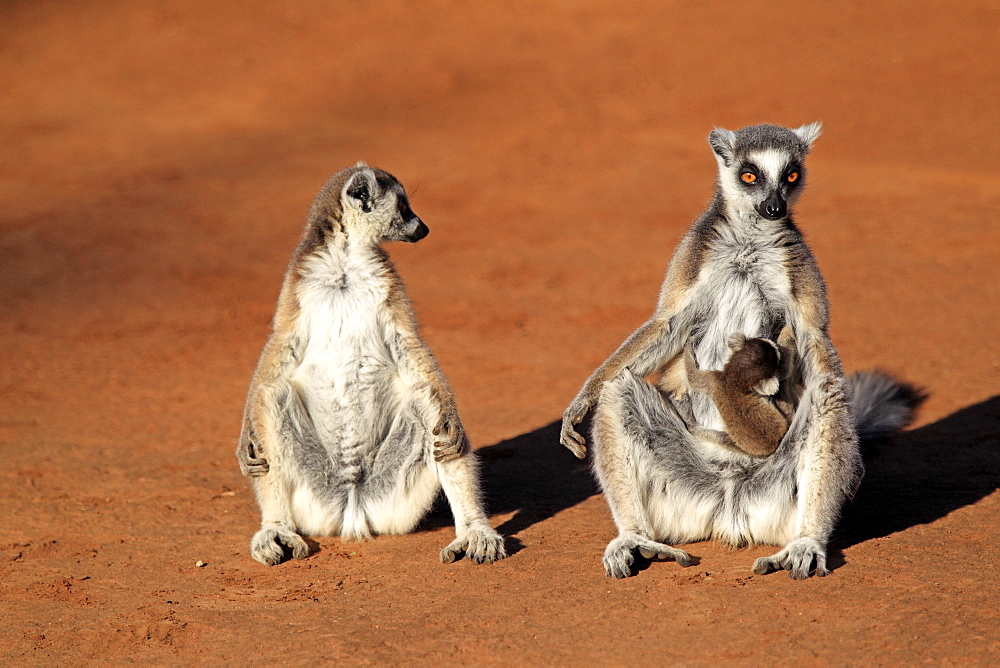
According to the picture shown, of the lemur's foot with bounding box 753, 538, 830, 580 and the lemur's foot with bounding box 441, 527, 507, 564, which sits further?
the lemur's foot with bounding box 441, 527, 507, 564

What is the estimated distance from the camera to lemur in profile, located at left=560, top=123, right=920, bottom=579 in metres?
5.09

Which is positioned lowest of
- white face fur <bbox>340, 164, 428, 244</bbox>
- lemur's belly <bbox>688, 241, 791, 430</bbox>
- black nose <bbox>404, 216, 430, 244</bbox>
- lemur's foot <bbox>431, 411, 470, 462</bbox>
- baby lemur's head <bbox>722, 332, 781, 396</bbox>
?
lemur's foot <bbox>431, 411, 470, 462</bbox>

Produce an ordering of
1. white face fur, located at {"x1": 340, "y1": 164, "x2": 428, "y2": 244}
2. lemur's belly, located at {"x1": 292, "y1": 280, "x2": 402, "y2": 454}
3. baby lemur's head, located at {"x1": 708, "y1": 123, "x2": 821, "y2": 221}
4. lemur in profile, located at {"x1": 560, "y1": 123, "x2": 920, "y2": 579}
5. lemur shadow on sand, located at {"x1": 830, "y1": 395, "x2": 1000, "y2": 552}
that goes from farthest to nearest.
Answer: white face fur, located at {"x1": 340, "y1": 164, "x2": 428, "y2": 244} < lemur's belly, located at {"x1": 292, "y1": 280, "x2": 402, "y2": 454} < lemur shadow on sand, located at {"x1": 830, "y1": 395, "x2": 1000, "y2": 552} < baby lemur's head, located at {"x1": 708, "y1": 123, "x2": 821, "y2": 221} < lemur in profile, located at {"x1": 560, "y1": 123, "x2": 920, "y2": 579}

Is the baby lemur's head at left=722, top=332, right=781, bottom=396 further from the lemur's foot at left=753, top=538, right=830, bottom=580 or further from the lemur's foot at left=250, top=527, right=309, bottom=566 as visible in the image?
the lemur's foot at left=250, top=527, right=309, bottom=566

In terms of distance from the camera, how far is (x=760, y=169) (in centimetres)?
573

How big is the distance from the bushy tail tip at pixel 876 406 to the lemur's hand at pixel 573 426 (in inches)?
73.3

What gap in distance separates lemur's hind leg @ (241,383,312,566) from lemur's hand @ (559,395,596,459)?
62.5 inches

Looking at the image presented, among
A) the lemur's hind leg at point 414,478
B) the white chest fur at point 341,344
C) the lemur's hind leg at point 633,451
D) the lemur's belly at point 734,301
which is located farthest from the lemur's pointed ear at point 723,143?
the lemur's hind leg at point 414,478

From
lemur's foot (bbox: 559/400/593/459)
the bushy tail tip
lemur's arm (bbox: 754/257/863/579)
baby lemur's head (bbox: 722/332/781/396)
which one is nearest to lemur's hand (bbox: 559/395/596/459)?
lemur's foot (bbox: 559/400/593/459)

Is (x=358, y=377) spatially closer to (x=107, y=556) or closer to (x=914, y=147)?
(x=107, y=556)

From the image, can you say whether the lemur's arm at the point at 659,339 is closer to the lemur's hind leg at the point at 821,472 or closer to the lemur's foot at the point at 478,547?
the lemur's foot at the point at 478,547

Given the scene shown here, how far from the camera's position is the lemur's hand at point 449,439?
5836 millimetres

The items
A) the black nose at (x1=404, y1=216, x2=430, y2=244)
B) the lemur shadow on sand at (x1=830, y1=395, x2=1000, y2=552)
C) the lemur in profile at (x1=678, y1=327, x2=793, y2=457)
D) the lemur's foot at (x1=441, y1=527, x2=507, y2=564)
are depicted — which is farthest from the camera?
the black nose at (x1=404, y1=216, x2=430, y2=244)

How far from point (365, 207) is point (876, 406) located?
352cm
